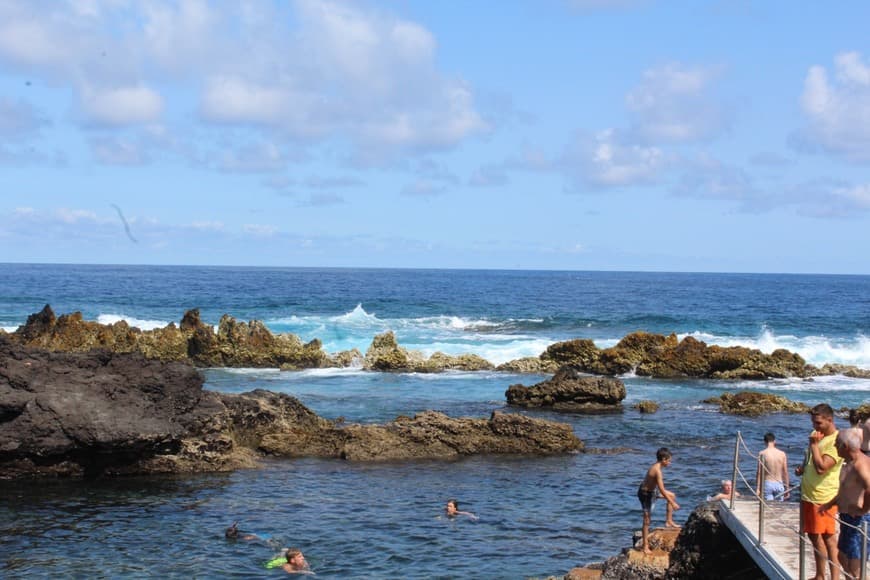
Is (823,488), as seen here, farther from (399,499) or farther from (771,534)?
(399,499)

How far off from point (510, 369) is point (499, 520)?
23.0 metres

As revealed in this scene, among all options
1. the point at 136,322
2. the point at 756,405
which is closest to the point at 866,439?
the point at 756,405

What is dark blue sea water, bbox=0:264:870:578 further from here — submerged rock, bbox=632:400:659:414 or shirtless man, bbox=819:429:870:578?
shirtless man, bbox=819:429:870:578

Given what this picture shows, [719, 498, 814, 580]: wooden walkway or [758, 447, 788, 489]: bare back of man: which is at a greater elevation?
[758, 447, 788, 489]: bare back of man

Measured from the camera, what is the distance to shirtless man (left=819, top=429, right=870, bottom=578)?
8.84m

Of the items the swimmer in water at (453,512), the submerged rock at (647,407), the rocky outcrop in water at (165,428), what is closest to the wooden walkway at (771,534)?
the swimmer in water at (453,512)

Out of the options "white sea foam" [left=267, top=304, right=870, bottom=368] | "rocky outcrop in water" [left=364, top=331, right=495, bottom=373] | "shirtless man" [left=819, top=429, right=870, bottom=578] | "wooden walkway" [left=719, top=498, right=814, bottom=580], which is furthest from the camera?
"white sea foam" [left=267, top=304, right=870, bottom=368]

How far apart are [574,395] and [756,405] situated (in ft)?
20.4

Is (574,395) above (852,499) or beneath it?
beneath

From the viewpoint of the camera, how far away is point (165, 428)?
18.7 meters

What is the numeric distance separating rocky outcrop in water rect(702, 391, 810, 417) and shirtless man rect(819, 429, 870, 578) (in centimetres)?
2019

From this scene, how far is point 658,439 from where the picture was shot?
2478cm

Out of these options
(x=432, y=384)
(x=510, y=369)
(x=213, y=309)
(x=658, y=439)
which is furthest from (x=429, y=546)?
(x=213, y=309)

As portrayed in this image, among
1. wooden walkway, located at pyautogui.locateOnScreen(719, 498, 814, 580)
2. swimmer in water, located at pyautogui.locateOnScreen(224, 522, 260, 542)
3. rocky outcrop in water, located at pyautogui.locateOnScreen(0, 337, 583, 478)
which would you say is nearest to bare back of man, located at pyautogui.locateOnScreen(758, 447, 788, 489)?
wooden walkway, located at pyautogui.locateOnScreen(719, 498, 814, 580)
